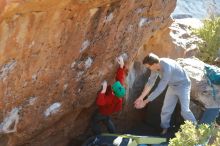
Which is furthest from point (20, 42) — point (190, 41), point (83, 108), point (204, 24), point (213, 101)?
point (204, 24)

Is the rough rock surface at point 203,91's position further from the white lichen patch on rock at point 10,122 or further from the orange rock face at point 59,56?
the white lichen patch on rock at point 10,122

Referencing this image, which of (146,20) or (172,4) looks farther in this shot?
(172,4)

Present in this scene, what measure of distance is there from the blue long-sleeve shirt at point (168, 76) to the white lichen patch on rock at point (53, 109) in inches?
59.1

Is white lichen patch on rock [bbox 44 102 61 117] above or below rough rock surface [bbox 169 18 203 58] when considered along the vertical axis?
above

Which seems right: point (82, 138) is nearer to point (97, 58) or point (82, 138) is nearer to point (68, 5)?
point (97, 58)

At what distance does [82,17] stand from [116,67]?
1.64 metres

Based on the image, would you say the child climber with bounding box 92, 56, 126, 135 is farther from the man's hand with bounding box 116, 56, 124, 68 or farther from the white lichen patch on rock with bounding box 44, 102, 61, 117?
the white lichen patch on rock with bounding box 44, 102, 61, 117

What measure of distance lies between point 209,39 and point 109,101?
5.93 metres

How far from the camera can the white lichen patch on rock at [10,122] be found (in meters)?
6.73

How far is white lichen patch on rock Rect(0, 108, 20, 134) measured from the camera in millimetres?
6730

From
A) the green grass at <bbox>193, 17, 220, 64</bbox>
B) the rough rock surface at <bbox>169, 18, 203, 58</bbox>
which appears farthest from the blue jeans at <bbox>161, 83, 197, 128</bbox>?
the green grass at <bbox>193, 17, 220, 64</bbox>

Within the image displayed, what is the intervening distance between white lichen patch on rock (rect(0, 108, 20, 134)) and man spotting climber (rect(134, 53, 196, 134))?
209cm

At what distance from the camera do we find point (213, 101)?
9305mm

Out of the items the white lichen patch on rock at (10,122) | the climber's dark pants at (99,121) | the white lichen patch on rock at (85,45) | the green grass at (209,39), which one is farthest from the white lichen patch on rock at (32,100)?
the green grass at (209,39)
